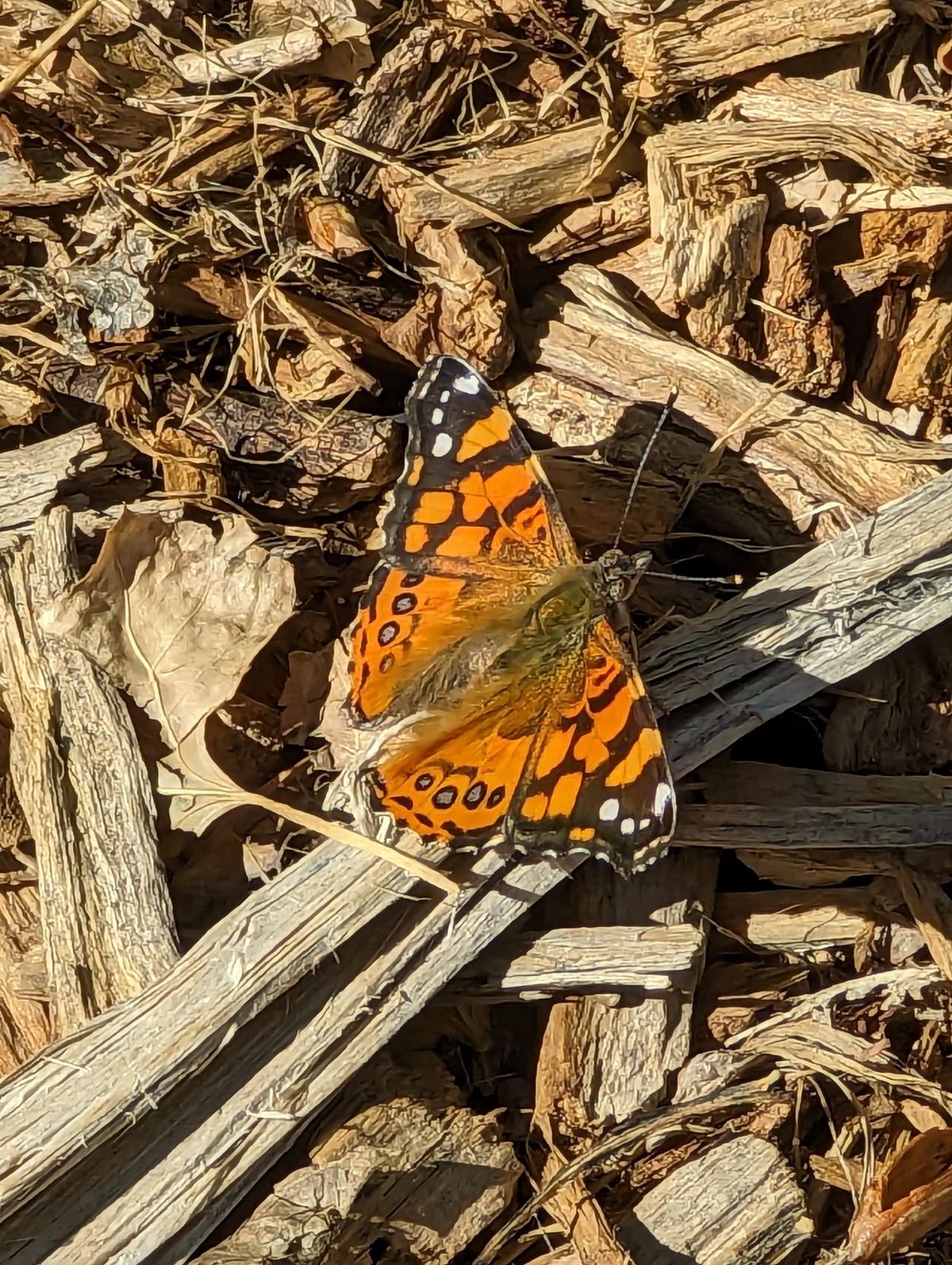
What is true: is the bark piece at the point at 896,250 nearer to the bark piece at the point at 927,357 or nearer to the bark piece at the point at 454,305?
the bark piece at the point at 927,357

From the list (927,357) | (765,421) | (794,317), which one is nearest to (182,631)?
(765,421)

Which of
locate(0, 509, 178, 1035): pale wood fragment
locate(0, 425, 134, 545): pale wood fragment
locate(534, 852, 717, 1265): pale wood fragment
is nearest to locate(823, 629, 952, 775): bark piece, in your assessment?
locate(534, 852, 717, 1265): pale wood fragment

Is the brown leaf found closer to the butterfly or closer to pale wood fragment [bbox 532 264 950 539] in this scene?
the butterfly

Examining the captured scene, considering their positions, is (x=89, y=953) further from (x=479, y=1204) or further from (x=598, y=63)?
(x=598, y=63)

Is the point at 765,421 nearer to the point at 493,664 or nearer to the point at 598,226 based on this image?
the point at 598,226

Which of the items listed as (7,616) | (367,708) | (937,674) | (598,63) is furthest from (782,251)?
(7,616)

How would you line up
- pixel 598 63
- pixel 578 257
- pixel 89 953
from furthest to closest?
pixel 578 257, pixel 598 63, pixel 89 953

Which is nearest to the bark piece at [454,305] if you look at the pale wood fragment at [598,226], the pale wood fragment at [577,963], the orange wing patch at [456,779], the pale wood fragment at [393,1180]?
the pale wood fragment at [598,226]
